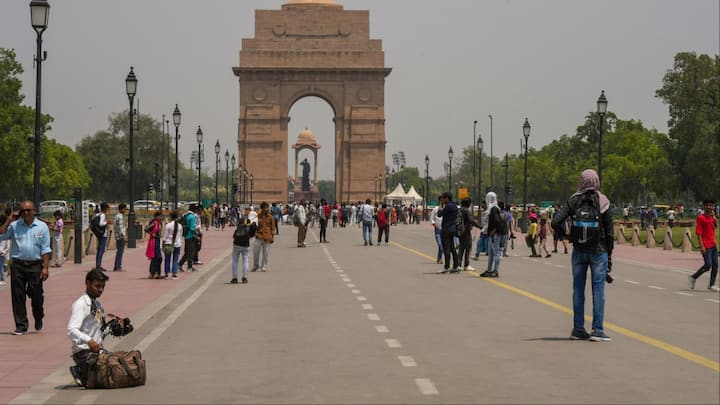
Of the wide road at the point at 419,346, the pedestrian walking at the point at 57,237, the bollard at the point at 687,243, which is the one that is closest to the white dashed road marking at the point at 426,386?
the wide road at the point at 419,346

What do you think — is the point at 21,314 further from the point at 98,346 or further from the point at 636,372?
the point at 636,372

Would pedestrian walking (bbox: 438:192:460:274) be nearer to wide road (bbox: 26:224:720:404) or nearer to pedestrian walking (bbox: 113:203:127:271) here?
wide road (bbox: 26:224:720:404)

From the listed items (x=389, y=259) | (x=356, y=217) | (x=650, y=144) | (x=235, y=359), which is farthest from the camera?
(x=650, y=144)

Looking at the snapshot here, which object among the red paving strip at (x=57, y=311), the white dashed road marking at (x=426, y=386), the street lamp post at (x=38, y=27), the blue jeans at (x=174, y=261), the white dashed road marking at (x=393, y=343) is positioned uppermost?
the street lamp post at (x=38, y=27)

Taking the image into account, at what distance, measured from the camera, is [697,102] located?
92.0m

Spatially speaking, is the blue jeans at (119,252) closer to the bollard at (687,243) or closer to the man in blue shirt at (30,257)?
the man in blue shirt at (30,257)

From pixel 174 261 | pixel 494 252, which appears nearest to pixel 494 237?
pixel 494 252

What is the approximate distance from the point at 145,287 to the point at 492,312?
26.8 feet

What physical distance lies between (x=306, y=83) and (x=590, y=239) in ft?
335

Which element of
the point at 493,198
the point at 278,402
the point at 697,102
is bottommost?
the point at 278,402

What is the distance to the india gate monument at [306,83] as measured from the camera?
11388 centimetres

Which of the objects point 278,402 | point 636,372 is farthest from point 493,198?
point 278,402

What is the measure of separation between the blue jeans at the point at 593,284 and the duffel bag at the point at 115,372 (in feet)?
16.8

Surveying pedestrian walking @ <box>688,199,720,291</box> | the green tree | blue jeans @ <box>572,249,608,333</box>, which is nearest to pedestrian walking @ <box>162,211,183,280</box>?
pedestrian walking @ <box>688,199,720,291</box>
